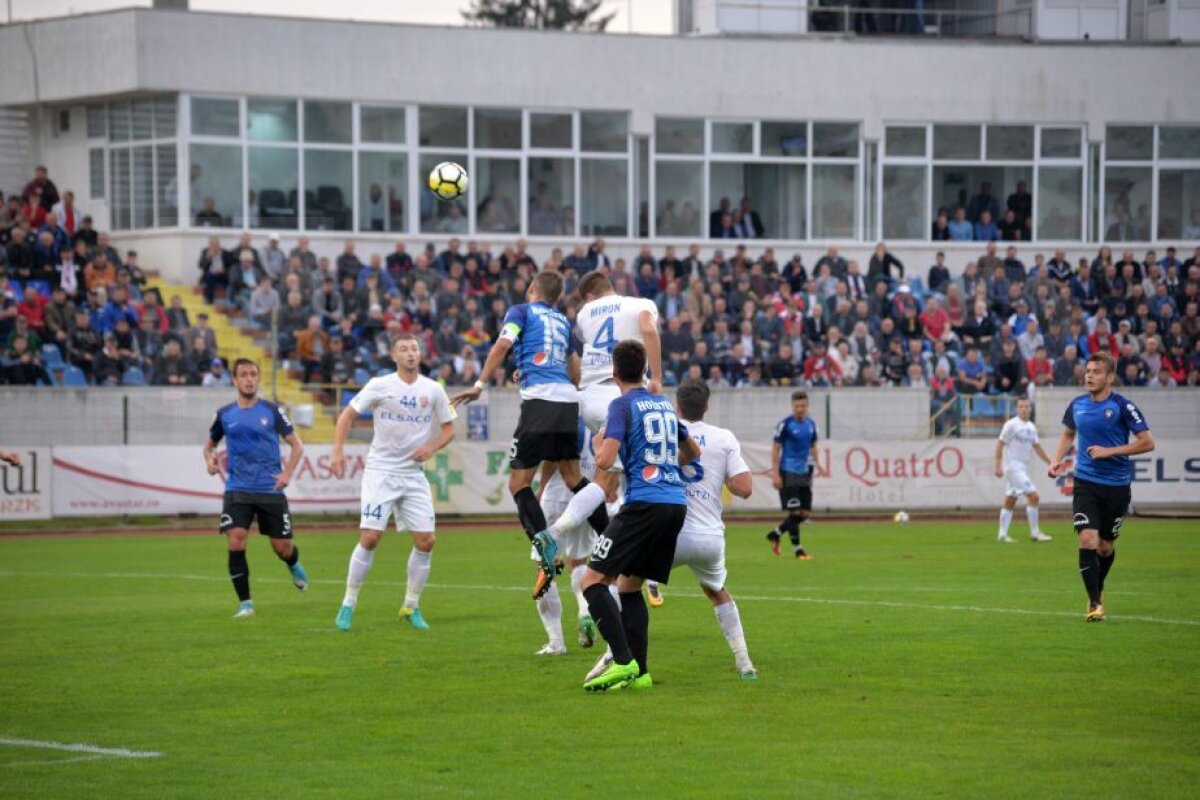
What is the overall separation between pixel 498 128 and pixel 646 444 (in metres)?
33.0

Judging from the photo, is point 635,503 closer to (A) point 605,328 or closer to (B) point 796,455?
(A) point 605,328

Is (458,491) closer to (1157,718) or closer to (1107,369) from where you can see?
(1107,369)

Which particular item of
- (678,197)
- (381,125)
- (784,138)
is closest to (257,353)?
(381,125)

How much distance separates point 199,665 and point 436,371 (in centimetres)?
2170

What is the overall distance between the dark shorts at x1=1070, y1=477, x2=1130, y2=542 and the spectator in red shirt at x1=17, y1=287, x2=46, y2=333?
2261 centimetres

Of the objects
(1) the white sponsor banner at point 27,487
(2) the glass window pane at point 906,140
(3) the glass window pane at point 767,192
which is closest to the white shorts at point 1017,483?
(3) the glass window pane at point 767,192

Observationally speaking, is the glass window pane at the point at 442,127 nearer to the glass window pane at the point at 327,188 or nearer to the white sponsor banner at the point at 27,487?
the glass window pane at the point at 327,188

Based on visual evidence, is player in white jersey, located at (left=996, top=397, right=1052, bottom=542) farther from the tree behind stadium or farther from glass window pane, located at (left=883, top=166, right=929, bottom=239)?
the tree behind stadium

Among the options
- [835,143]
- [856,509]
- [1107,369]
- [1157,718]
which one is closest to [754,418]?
[856,509]

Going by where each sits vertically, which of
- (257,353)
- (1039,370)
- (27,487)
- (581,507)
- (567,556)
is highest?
(257,353)

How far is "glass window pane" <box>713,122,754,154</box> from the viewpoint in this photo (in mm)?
45188

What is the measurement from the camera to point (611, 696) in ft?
38.5

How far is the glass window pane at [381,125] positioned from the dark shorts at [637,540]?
32237mm

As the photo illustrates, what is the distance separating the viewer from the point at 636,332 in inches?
540
